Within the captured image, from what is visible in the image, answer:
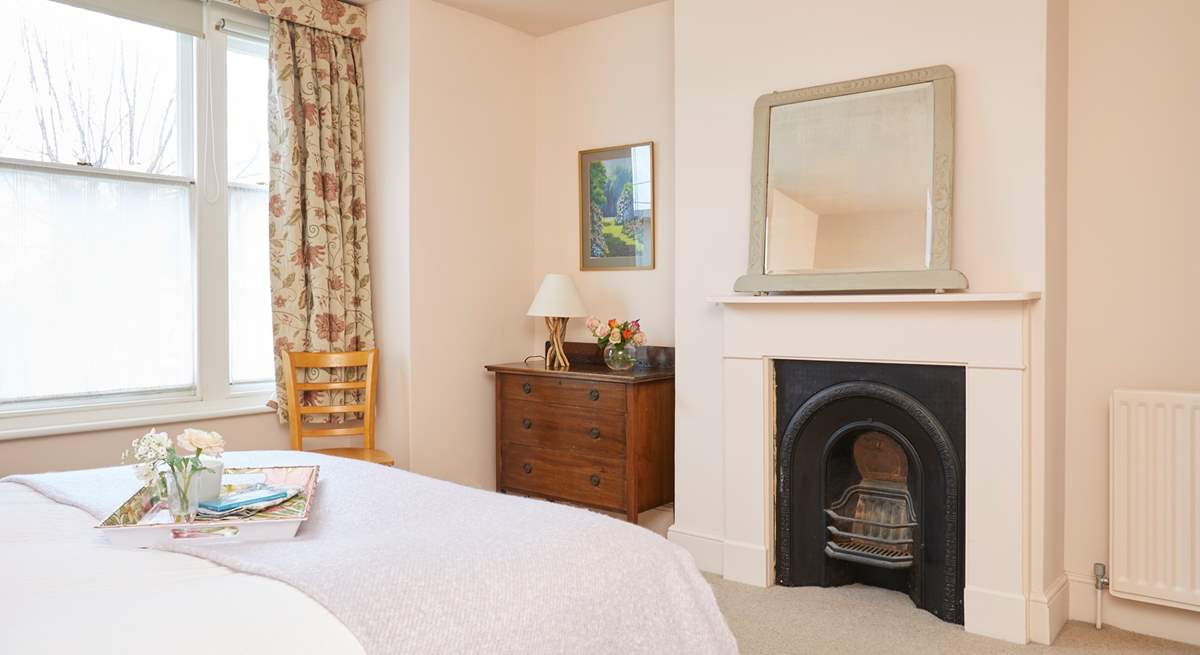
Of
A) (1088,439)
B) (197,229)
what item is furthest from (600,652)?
(197,229)

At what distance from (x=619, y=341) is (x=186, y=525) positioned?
2.43m

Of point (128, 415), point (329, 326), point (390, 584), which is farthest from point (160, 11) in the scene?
point (390, 584)

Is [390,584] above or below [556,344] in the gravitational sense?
below

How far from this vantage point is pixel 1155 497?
269 centimetres

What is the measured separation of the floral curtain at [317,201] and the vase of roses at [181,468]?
7.00ft

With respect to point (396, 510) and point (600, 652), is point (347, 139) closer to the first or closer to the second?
point (396, 510)

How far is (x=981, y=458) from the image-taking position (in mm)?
2779

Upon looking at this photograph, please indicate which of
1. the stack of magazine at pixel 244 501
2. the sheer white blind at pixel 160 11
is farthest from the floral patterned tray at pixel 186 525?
the sheer white blind at pixel 160 11

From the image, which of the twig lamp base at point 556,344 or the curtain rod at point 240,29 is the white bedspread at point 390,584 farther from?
the curtain rod at point 240,29

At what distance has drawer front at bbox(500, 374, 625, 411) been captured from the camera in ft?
11.9

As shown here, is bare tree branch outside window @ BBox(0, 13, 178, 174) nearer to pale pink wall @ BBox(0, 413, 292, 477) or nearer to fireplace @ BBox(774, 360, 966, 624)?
pale pink wall @ BBox(0, 413, 292, 477)

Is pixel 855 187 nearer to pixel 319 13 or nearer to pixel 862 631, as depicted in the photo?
pixel 862 631

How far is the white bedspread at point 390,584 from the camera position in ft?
3.69

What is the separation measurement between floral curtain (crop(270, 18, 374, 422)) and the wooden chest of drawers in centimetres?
77
